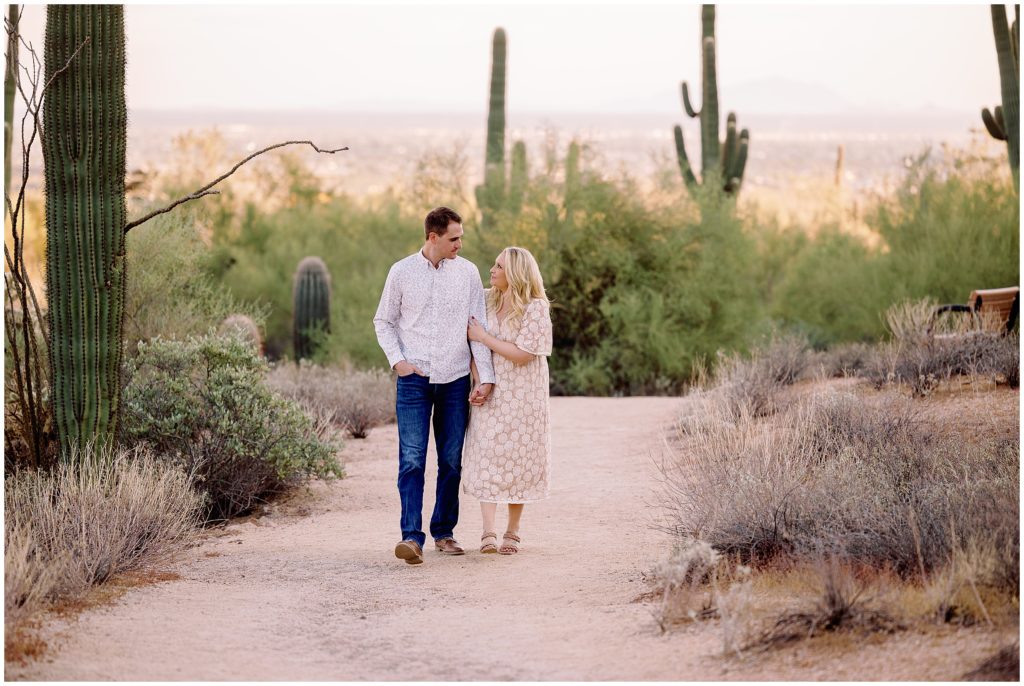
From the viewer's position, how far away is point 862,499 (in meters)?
5.73

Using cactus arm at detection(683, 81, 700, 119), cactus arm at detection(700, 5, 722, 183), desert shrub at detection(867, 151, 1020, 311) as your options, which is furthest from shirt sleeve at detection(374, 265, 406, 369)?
cactus arm at detection(683, 81, 700, 119)

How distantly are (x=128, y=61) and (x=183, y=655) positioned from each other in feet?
12.9

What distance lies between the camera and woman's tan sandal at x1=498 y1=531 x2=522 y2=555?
6613 mm

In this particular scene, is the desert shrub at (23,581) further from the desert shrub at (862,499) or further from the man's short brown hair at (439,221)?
the desert shrub at (862,499)

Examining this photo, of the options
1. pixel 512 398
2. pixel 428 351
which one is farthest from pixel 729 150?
pixel 428 351

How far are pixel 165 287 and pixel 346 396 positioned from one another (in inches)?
80.1

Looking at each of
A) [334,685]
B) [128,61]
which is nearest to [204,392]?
[128,61]

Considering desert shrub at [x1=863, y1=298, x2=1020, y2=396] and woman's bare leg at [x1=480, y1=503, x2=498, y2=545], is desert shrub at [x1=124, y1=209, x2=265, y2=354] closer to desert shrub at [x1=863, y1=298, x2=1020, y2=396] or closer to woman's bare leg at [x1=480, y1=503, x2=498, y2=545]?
woman's bare leg at [x1=480, y1=503, x2=498, y2=545]

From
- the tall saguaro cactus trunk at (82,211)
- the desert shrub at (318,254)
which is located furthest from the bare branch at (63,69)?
the desert shrub at (318,254)

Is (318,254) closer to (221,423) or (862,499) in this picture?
(221,423)

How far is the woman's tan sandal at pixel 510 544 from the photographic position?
6.61 meters

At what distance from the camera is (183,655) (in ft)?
15.5

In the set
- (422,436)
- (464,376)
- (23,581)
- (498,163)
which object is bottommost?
(23,581)

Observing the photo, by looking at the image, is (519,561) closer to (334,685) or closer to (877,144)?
(334,685)
